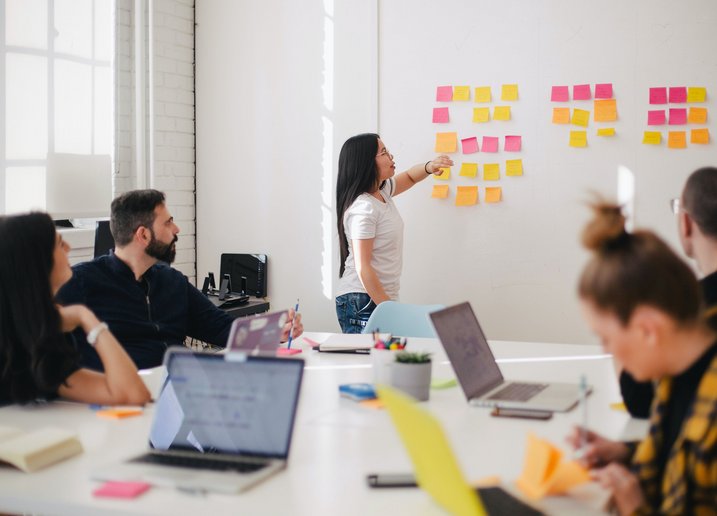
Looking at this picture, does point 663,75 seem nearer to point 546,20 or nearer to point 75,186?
point 546,20

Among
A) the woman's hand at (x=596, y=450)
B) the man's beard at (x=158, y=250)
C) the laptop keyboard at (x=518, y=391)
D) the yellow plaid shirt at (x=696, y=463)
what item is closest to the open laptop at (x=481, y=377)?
the laptop keyboard at (x=518, y=391)

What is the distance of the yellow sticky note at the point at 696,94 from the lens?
4055 millimetres

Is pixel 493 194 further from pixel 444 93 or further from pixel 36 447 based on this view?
pixel 36 447

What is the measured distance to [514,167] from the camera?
4.38 m

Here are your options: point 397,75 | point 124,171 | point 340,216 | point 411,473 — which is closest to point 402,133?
point 397,75

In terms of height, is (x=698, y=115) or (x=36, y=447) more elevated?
(x=698, y=115)

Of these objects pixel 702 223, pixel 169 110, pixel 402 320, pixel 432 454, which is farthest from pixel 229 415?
pixel 169 110

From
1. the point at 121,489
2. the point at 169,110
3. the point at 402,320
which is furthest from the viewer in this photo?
the point at 169,110

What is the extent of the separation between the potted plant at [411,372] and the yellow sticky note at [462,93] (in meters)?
2.46

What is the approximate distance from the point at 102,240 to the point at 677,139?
2686 millimetres

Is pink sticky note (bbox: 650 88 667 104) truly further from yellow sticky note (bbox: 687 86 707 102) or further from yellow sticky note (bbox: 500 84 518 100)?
yellow sticky note (bbox: 500 84 518 100)

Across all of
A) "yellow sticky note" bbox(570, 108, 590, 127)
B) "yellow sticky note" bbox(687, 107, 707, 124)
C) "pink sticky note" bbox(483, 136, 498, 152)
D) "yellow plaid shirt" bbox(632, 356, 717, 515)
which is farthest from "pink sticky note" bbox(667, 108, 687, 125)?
"yellow plaid shirt" bbox(632, 356, 717, 515)

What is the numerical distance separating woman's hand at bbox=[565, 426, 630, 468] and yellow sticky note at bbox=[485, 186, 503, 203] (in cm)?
287

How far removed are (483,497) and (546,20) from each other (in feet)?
10.8
